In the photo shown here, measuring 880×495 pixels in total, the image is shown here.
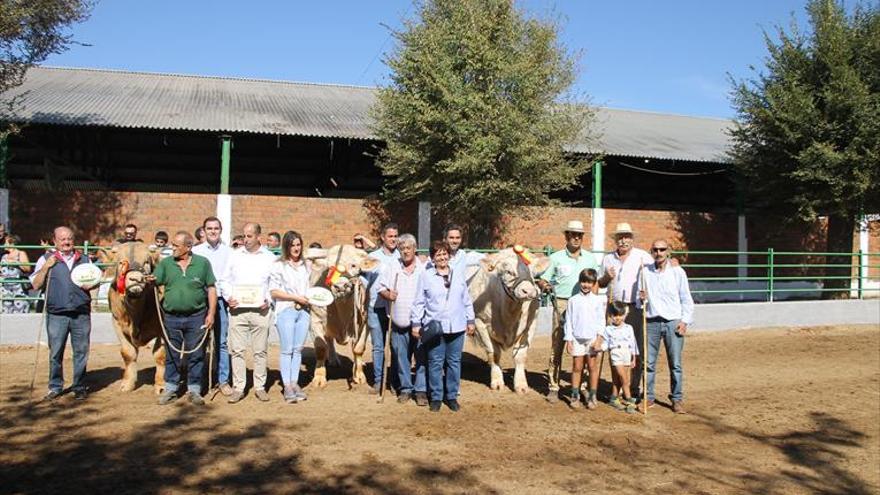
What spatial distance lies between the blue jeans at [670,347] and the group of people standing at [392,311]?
11 millimetres

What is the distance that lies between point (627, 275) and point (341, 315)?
3.17 meters

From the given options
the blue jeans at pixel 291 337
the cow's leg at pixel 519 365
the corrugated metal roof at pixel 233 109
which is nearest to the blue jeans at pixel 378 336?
the blue jeans at pixel 291 337

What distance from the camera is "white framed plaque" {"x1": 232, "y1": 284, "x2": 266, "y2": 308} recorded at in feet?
21.6

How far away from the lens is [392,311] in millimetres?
6902

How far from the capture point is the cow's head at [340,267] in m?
7.17

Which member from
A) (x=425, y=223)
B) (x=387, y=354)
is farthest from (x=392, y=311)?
(x=425, y=223)

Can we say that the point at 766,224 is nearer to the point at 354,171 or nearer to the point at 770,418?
the point at 354,171

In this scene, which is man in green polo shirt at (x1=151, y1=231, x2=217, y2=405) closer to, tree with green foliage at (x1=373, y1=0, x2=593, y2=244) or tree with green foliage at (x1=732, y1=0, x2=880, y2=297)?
tree with green foliage at (x1=373, y1=0, x2=593, y2=244)

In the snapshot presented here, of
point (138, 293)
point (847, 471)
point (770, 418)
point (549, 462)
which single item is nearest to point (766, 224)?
point (770, 418)

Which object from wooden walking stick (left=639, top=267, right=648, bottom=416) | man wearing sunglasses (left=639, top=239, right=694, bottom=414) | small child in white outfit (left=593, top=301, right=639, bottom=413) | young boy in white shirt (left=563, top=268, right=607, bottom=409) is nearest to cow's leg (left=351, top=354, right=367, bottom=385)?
young boy in white shirt (left=563, top=268, right=607, bottom=409)

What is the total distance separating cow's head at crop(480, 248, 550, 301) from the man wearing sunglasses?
108 centimetres

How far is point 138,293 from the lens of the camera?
21.4 feet

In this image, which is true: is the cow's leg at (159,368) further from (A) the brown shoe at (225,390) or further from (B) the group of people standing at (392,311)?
(A) the brown shoe at (225,390)

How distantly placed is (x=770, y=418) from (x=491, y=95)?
27.5 feet
